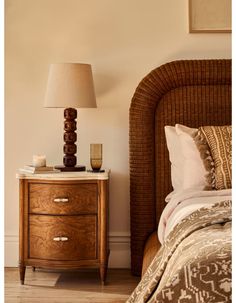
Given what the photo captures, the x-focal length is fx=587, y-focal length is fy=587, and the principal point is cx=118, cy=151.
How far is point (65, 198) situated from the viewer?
344 cm

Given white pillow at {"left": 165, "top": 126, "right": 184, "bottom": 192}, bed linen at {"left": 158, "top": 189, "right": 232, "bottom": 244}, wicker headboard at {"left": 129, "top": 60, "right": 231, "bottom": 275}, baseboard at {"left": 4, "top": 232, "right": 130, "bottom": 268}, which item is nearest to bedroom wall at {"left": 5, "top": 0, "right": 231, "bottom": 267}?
baseboard at {"left": 4, "top": 232, "right": 130, "bottom": 268}

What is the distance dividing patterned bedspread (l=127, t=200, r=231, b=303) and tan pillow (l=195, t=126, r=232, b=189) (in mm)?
885

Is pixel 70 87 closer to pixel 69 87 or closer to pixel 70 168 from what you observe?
pixel 69 87

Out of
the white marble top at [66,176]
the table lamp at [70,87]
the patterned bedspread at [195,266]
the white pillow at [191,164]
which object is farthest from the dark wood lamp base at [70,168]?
the patterned bedspread at [195,266]

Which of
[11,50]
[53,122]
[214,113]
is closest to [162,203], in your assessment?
[214,113]

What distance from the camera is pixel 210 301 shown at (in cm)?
176

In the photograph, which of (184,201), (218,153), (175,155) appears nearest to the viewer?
(184,201)

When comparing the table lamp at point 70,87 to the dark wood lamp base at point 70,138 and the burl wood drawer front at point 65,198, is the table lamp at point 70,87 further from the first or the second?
the burl wood drawer front at point 65,198

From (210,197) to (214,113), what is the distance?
0.90 meters

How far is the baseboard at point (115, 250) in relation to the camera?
13.0 ft

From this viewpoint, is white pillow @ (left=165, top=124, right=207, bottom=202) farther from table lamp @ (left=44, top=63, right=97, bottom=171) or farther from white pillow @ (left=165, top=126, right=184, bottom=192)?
Answer: table lamp @ (left=44, top=63, right=97, bottom=171)

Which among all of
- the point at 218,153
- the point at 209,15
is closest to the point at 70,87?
the point at 218,153

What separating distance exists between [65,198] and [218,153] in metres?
0.92

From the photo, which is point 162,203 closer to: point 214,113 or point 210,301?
point 214,113
